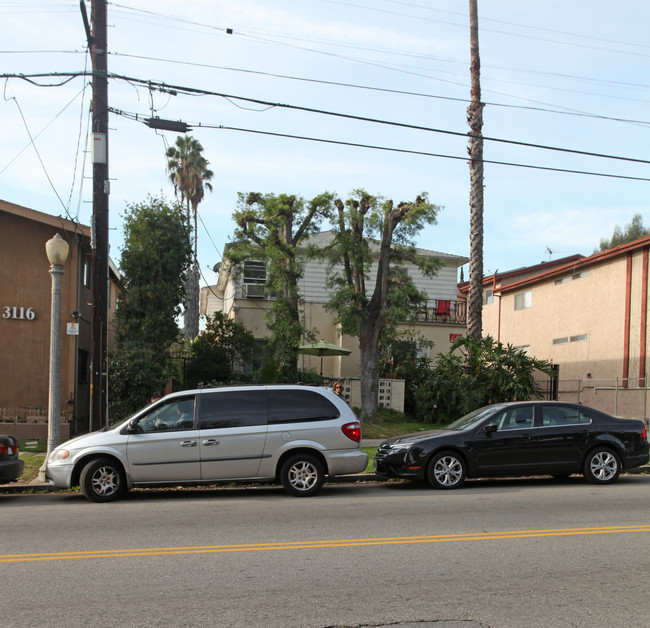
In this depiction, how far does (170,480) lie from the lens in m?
10.7

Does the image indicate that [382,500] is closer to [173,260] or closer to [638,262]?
[173,260]

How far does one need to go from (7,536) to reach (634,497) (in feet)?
28.5

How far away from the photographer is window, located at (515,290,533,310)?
33.8 meters

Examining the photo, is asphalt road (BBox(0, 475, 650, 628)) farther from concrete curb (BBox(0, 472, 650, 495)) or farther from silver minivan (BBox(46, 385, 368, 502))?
concrete curb (BBox(0, 472, 650, 495))

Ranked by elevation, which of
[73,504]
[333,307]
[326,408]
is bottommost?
[73,504]

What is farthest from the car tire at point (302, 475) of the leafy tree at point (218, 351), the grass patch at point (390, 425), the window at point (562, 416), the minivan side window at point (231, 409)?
the leafy tree at point (218, 351)

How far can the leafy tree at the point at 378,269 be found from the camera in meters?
21.7

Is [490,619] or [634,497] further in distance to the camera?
[634,497]

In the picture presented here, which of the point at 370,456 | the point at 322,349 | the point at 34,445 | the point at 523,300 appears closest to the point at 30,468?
the point at 34,445

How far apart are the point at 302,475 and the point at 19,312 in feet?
39.5

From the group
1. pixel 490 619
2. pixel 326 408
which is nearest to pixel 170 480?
pixel 326 408

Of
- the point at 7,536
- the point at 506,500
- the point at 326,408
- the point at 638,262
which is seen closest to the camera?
the point at 7,536

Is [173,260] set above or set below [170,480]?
above

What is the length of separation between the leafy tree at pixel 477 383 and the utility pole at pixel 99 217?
11.7 metres
